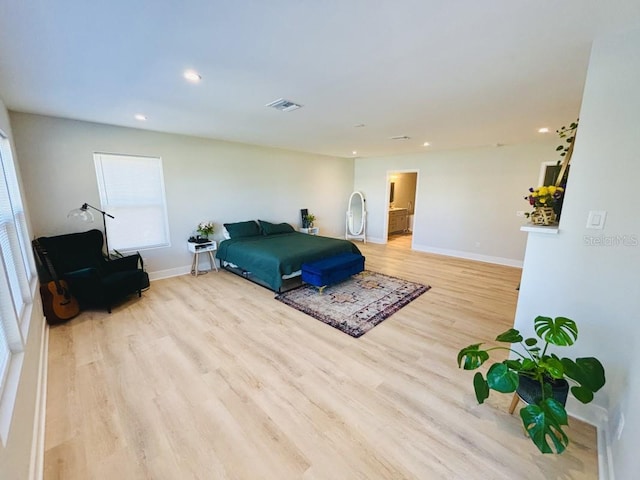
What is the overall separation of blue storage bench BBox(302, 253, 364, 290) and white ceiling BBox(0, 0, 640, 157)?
205 centimetres

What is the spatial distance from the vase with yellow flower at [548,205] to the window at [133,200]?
192 inches

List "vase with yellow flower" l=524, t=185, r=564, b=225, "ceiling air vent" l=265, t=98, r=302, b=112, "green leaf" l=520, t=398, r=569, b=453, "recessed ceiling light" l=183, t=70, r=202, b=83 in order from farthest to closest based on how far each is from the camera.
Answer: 1. "ceiling air vent" l=265, t=98, r=302, b=112
2. "recessed ceiling light" l=183, t=70, r=202, b=83
3. "vase with yellow flower" l=524, t=185, r=564, b=225
4. "green leaf" l=520, t=398, r=569, b=453

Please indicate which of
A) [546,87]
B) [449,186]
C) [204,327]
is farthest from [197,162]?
[449,186]

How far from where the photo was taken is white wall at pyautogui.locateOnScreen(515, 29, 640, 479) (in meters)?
1.50

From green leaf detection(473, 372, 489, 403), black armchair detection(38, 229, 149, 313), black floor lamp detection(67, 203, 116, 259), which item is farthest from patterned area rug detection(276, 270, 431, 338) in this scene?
black floor lamp detection(67, 203, 116, 259)

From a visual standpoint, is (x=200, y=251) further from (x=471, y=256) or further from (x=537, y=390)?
(x=471, y=256)

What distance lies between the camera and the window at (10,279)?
142cm

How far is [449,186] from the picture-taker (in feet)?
19.1

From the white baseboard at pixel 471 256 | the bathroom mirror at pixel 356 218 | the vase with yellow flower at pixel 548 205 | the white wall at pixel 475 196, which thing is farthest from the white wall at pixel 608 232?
the bathroom mirror at pixel 356 218

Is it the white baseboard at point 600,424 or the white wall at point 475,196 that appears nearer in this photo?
the white baseboard at point 600,424

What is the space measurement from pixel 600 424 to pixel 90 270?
15.8 ft

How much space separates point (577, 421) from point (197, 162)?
5485mm

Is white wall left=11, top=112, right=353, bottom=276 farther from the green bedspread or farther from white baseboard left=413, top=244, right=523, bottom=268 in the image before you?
white baseboard left=413, top=244, right=523, bottom=268

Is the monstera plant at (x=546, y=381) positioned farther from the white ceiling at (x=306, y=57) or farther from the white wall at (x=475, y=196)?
the white wall at (x=475, y=196)
